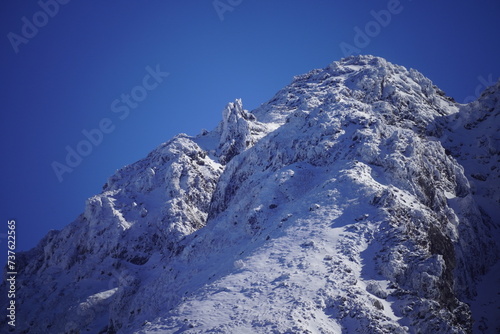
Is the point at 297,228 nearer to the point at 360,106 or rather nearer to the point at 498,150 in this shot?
the point at 360,106

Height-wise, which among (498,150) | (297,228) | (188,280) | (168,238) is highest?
(498,150)

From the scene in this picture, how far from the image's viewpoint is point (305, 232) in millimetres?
34219

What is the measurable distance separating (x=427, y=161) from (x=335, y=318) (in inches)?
1137

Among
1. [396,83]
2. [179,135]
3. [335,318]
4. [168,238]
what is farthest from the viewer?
[179,135]

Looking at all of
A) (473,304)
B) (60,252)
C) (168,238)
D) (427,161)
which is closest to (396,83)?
(427,161)

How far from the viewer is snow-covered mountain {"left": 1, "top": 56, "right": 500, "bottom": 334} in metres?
27.0

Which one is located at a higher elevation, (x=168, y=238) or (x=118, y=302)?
(x=168, y=238)

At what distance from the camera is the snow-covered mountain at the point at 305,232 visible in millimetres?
26984

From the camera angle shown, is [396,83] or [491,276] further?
[396,83]

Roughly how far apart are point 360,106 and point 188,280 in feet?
128

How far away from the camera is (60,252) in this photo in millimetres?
65938

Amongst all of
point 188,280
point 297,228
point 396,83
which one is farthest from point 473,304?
point 396,83

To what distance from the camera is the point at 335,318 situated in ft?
81.4

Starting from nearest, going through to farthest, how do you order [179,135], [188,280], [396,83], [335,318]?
[335,318] → [188,280] → [396,83] → [179,135]
